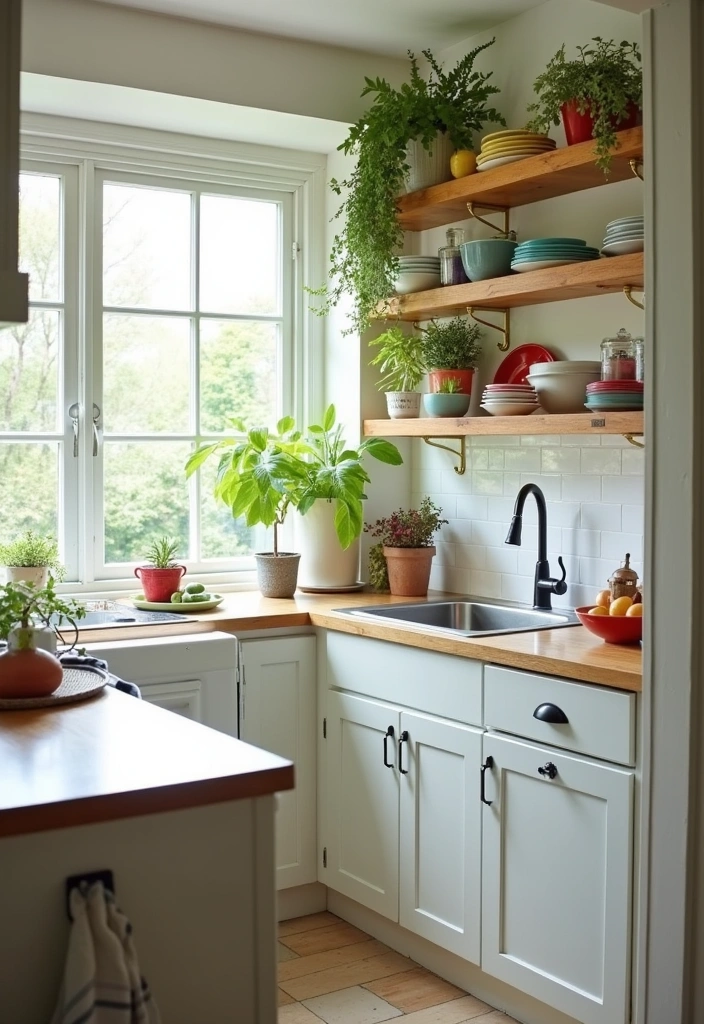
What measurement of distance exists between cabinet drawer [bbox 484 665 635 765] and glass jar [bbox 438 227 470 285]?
133 cm

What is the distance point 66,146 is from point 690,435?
2.46 metres

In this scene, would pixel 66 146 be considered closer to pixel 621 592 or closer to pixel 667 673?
pixel 621 592

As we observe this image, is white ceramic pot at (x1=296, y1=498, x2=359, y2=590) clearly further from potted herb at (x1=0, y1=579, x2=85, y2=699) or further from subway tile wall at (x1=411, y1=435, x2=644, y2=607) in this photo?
potted herb at (x1=0, y1=579, x2=85, y2=699)

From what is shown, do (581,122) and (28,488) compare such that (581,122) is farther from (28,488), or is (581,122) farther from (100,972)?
(100,972)

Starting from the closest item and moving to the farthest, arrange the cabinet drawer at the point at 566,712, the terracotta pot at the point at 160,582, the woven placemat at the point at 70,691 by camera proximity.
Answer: the woven placemat at the point at 70,691
the cabinet drawer at the point at 566,712
the terracotta pot at the point at 160,582

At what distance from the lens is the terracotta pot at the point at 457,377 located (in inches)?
147

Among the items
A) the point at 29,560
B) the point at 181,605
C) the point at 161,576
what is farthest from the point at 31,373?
the point at 181,605

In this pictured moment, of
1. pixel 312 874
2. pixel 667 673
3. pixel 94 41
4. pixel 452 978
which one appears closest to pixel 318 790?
pixel 312 874

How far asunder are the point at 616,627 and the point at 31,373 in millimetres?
2116

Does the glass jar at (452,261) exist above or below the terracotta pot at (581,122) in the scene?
below

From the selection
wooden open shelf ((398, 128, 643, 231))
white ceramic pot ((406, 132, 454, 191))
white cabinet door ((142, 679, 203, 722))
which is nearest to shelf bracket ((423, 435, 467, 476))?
wooden open shelf ((398, 128, 643, 231))

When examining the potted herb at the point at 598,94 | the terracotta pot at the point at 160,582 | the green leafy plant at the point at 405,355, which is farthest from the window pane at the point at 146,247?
the potted herb at the point at 598,94

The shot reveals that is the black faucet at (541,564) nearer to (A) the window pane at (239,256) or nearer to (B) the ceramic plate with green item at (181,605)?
(B) the ceramic plate with green item at (181,605)

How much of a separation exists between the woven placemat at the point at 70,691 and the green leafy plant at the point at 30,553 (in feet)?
3.58
